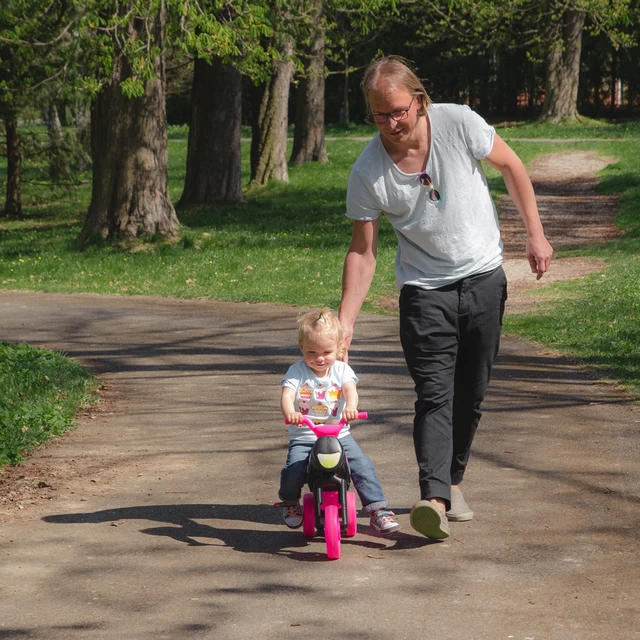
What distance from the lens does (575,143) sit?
33094mm

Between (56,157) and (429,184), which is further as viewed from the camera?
(56,157)

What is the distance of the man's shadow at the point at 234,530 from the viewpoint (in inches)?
191

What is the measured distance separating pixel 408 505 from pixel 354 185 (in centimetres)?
166

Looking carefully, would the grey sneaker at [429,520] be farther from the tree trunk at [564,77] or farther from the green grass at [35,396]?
the tree trunk at [564,77]

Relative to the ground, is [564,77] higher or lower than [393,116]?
higher

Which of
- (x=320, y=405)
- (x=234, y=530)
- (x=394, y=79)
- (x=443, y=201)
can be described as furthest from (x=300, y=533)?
(x=394, y=79)

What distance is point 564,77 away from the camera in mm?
38500

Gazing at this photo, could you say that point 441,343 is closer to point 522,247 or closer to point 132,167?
point 132,167

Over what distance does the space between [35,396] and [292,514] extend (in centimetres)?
351

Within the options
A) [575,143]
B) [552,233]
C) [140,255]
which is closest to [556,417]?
[140,255]

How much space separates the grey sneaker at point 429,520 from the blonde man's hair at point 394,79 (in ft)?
5.36

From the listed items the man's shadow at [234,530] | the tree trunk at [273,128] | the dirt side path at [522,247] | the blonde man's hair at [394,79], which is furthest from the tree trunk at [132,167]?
the blonde man's hair at [394,79]

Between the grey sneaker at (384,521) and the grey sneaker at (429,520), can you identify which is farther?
the grey sneaker at (384,521)

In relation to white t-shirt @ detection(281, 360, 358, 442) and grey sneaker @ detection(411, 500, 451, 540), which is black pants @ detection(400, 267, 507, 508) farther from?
white t-shirt @ detection(281, 360, 358, 442)
